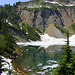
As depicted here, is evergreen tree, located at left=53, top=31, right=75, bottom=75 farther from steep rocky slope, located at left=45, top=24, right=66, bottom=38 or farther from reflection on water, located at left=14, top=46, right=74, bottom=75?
steep rocky slope, located at left=45, top=24, right=66, bottom=38

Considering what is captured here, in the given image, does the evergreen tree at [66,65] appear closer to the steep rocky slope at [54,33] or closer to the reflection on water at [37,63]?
the reflection on water at [37,63]

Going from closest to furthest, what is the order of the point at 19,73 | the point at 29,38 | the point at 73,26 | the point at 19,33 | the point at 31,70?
the point at 19,73 < the point at 31,70 < the point at 19,33 < the point at 29,38 < the point at 73,26

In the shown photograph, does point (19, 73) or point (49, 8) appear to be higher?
point (49, 8)

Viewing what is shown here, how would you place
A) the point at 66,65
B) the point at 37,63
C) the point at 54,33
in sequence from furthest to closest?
1. the point at 54,33
2. the point at 37,63
3. the point at 66,65

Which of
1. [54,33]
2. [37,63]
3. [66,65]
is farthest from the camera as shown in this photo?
[54,33]

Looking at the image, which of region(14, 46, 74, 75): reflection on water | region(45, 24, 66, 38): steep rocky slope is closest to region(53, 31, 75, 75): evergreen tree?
region(14, 46, 74, 75): reflection on water

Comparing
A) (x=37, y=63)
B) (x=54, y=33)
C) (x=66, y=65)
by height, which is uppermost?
(x=54, y=33)

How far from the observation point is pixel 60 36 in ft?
497

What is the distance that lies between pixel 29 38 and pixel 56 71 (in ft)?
321

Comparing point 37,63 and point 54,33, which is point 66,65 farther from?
point 54,33

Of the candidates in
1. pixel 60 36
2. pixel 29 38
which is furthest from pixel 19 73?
pixel 60 36

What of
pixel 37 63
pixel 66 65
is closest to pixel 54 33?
pixel 37 63

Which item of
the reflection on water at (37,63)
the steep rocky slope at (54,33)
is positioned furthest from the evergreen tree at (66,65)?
the steep rocky slope at (54,33)

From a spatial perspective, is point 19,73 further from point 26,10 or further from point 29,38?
point 26,10
